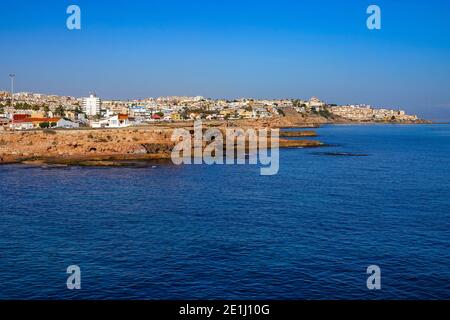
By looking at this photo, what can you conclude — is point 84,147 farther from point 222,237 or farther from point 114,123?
point 222,237

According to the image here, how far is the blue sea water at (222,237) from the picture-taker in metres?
18.9

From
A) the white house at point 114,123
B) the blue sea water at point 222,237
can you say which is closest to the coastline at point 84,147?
the blue sea water at point 222,237

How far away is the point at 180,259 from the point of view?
22.1 meters

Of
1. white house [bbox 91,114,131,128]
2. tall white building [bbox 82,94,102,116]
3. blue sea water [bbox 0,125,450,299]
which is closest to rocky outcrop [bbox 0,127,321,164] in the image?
blue sea water [bbox 0,125,450,299]

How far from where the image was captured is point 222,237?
25.7 m

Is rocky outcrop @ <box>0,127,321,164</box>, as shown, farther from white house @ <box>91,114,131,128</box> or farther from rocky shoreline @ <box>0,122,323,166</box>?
white house @ <box>91,114,131,128</box>

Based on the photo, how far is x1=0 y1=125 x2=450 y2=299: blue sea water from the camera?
61.9ft

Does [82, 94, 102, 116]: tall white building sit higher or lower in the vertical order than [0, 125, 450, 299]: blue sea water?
higher

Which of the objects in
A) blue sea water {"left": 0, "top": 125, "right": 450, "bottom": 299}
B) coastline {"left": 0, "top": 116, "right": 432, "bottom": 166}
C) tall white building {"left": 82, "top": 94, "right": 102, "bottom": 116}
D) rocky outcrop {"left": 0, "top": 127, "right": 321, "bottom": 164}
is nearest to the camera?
blue sea water {"left": 0, "top": 125, "right": 450, "bottom": 299}

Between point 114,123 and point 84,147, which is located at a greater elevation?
point 114,123

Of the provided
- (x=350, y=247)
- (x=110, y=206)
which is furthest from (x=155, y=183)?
(x=350, y=247)

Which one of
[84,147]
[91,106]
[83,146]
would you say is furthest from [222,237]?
[91,106]

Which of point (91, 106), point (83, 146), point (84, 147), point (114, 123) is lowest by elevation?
point (84, 147)
